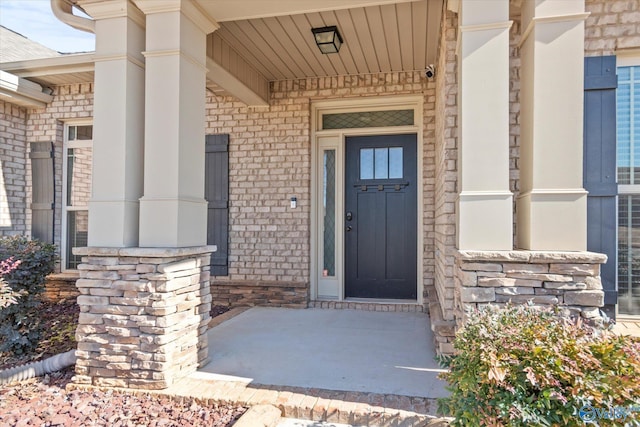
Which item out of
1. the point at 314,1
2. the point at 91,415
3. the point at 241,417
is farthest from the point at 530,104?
the point at 91,415

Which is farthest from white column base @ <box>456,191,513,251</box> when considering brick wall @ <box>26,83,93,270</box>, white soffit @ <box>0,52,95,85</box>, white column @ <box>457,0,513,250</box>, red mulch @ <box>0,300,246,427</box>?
brick wall @ <box>26,83,93,270</box>

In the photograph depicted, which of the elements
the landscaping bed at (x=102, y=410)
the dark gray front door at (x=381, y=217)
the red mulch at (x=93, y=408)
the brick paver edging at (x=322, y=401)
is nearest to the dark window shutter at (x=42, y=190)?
the red mulch at (x=93, y=408)

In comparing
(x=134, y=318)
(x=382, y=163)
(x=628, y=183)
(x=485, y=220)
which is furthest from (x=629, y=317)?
(x=134, y=318)

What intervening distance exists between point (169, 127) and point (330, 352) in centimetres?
203

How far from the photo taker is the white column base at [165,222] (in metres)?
2.72

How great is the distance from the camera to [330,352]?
317 centimetres

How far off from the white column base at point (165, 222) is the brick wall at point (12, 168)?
385 centimetres

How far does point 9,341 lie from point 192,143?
7.58 ft

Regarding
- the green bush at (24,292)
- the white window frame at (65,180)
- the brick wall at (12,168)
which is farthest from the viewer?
the white window frame at (65,180)

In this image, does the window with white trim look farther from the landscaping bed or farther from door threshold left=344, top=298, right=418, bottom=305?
the landscaping bed

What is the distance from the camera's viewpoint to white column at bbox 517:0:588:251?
2264 mm

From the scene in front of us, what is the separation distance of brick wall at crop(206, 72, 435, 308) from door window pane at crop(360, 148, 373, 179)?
651 mm

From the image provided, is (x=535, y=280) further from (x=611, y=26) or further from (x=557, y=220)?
(x=611, y=26)

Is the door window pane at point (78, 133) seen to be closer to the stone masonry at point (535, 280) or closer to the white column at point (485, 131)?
the white column at point (485, 131)
